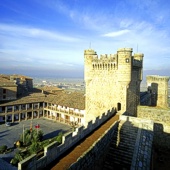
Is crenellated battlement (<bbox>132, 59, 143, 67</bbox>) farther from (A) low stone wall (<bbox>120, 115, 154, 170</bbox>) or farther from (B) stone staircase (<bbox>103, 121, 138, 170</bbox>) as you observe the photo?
(B) stone staircase (<bbox>103, 121, 138, 170</bbox>)

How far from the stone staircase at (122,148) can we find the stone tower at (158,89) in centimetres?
2431

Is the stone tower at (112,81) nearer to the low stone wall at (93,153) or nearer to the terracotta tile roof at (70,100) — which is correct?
the low stone wall at (93,153)

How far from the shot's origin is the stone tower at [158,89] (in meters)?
40.2

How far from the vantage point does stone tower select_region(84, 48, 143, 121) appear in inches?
883

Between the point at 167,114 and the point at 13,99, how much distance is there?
36569mm

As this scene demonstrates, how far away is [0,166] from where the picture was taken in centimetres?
2069

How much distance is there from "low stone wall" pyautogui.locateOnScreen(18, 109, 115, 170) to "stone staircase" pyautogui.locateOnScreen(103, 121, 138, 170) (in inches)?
96.7

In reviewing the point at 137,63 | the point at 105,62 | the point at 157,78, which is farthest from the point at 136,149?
the point at 157,78

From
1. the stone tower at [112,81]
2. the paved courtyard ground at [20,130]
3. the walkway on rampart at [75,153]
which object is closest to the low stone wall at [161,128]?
the stone tower at [112,81]

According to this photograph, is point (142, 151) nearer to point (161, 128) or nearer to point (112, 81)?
point (161, 128)

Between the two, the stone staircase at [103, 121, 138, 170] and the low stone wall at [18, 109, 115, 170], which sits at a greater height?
the low stone wall at [18, 109, 115, 170]

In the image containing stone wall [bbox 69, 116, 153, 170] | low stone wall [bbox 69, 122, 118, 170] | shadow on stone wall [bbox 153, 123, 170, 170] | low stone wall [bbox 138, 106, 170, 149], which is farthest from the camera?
low stone wall [bbox 138, 106, 170, 149]

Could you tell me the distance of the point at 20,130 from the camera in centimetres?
3800

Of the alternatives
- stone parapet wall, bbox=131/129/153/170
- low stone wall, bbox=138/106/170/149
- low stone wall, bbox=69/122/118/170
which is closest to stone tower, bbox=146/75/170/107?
low stone wall, bbox=138/106/170/149
